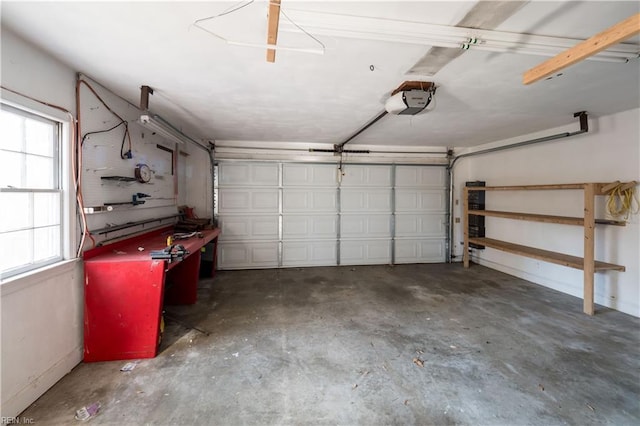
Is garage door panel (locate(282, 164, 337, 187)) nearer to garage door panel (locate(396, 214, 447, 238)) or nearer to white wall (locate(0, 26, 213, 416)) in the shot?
garage door panel (locate(396, 214, 447, 238))

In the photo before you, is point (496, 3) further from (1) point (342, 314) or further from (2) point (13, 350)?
(2) point (13, 350)

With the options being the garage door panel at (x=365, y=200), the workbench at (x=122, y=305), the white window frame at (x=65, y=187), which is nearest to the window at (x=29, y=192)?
the white window frame at (x=65, y=187)

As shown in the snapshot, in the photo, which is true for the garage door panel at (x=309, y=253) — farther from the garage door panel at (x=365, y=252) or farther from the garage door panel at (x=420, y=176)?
the garage door panel at (x=420, y=176)

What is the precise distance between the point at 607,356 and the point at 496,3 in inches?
124

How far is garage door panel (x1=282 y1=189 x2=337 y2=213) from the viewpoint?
521 centimetres

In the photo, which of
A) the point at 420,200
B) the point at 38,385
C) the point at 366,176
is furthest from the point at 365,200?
the point at 38,385

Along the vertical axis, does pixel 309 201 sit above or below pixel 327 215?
above

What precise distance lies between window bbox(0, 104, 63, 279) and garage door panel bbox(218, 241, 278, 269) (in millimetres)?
3052

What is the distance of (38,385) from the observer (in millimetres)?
1813

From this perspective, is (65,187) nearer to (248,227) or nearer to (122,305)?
(122,305)

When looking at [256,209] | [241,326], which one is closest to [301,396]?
[241,326]

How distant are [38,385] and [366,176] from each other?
5.14m

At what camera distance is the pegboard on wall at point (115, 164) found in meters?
2.30

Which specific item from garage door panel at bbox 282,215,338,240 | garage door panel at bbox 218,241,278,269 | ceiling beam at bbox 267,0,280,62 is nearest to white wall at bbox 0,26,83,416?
ceiling beam at bbox 267,0,280,62
